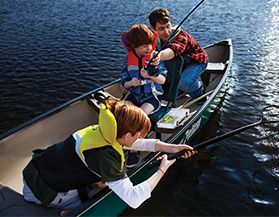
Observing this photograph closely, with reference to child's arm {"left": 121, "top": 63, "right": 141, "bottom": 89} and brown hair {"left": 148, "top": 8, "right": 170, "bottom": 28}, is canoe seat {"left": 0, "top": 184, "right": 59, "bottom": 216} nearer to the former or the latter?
child's arm {"left": 121, "top": 63, "right": 141, "bottom": 89}

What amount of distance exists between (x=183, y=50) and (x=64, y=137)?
2.59m

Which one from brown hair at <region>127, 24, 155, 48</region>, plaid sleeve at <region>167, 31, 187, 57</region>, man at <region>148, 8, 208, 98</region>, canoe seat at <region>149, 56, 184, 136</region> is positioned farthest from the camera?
canoe seat at <region>149, 56, 184, 136</region>

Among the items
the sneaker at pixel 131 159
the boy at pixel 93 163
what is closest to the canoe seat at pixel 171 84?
the sneaker at pixel 131 159

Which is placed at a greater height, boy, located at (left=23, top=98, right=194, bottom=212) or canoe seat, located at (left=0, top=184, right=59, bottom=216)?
boy, located at (left=23, top=98, right=194, bottom=212)

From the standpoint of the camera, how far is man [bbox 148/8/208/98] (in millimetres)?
5676

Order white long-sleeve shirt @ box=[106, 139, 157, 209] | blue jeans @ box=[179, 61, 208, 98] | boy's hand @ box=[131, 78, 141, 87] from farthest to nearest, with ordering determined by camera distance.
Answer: blue jeans @ box=[179, 61, 208, 98], boy's hand @ box=[131, 78, 141, 87], white long-sleeve shirt @ box=[106, 139, 157, 209]

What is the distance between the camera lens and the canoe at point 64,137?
4.10 m

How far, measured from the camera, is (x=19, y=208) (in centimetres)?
403

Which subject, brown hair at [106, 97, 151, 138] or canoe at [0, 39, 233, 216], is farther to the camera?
canoe at [0, 39, 233, 216]

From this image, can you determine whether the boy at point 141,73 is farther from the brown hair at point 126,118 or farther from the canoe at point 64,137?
the brown hair at point 126,118

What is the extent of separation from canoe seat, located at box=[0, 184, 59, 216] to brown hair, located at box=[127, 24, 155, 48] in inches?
101

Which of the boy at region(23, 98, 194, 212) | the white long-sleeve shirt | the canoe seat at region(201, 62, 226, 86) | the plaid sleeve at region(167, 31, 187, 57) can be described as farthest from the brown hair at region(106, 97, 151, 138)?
the canoe seat at region(201, 62, 226, 86)

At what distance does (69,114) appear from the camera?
605 centimetres

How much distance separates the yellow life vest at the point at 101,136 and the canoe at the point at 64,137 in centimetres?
89
